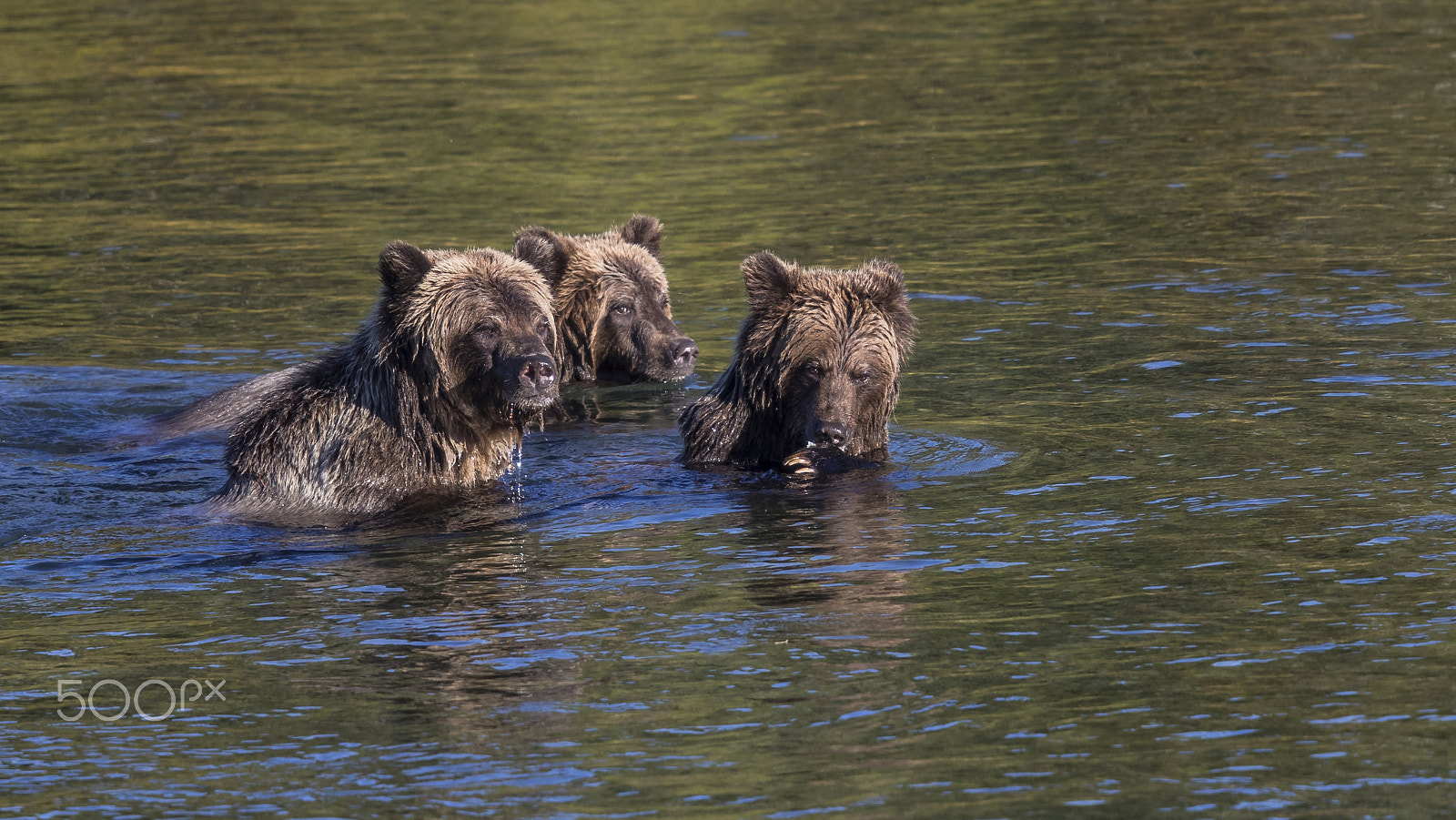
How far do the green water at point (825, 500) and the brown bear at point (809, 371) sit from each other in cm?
41

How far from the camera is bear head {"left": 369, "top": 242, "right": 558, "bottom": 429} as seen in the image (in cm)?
1029

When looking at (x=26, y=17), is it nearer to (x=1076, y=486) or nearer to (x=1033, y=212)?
(x=1033, y=212)

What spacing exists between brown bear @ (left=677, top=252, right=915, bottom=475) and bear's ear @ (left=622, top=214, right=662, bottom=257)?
436 centimetres

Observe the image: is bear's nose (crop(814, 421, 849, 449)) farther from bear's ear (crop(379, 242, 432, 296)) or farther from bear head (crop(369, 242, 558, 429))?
bear's ear (crop(379, 242, 432, 296))

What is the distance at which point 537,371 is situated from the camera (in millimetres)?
10227

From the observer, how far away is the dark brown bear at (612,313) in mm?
14953

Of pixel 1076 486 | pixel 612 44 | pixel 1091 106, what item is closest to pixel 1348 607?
pixel 1076 486

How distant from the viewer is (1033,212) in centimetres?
2005

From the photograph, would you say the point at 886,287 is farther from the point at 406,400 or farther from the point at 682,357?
the point at 682,357

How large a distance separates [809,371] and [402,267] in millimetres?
2416

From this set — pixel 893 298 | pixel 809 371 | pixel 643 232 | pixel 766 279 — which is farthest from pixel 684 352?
pixel 809 371

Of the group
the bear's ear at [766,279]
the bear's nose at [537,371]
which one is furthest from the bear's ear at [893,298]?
the bear's nose at [537,371]

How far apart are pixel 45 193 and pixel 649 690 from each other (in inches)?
746

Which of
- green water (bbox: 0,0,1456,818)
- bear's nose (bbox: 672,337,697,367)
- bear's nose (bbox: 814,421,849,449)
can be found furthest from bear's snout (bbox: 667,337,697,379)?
bear's nose (bbox: 814,421,849,449)
